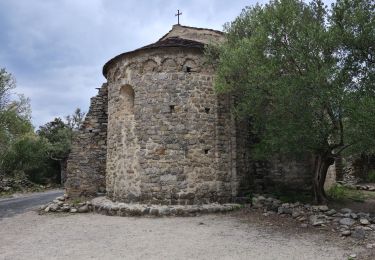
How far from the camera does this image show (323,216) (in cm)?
985

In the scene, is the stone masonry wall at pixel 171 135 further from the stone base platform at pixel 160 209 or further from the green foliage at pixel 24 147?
the green foliage at pixel 24 147

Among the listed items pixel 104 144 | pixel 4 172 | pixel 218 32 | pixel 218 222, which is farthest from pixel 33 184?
pixel 218 222

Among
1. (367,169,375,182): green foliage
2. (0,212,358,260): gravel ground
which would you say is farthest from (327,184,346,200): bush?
(367,169,375,182): green foliage

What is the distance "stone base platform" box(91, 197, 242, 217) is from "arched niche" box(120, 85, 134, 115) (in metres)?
3.30

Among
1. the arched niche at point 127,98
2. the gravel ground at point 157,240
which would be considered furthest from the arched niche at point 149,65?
the gravel ground at point 157,240

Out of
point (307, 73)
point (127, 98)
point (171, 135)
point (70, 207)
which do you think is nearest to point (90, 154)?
point (70, 207)

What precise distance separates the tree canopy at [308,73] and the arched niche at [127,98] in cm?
339

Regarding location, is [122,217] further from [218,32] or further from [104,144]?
[218,32]

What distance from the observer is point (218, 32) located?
17.4m

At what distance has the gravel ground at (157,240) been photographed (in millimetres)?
7109

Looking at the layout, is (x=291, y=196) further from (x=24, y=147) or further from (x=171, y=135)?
(x=24, y=147)

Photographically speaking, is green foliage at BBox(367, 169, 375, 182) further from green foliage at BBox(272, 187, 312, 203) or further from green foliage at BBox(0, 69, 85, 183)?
green foliage at BBox(0, 69, 85, 183)

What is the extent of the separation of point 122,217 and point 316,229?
568cm

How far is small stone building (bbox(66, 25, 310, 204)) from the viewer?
1181 centimetres
